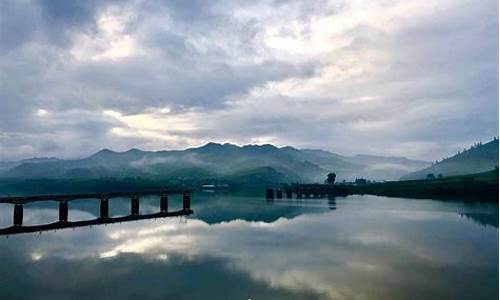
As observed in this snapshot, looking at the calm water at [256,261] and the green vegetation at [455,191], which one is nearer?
the calm water at [256,261]

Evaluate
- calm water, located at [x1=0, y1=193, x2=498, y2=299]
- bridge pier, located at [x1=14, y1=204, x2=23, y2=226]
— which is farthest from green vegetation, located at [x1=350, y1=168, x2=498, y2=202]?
bridge pier, located at [x1=14, y1=204, x2=23, y2=226]

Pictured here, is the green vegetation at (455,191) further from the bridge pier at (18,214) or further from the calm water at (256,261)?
the bridge pier at (18,214)

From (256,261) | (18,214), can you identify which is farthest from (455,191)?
(18,214)

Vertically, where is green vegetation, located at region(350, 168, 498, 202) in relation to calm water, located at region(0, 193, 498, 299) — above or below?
above

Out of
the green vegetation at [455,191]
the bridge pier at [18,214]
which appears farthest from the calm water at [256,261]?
the green vegetation at [455,191]

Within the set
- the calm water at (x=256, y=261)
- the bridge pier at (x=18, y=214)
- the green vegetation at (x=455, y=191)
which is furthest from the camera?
the green vegetation at (x=455, y=191)

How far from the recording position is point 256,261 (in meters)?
52.1

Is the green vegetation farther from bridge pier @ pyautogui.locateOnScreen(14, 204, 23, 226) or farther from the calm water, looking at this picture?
bridge pier @ pyautogui.locateOnScreen(14, 204, 23, 226)

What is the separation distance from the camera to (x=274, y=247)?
62.2 metres

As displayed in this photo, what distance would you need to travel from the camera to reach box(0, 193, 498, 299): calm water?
3962 centimetres

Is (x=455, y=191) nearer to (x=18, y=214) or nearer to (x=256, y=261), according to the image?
(x=256, y=261)

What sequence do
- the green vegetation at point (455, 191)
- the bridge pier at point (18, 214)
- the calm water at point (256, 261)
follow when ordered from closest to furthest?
1. the calm water at point (256, 261)
2. the bridge pier at point (18, 214)
3. the green vegetation at point (455, 191)

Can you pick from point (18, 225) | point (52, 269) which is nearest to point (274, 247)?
point (52, 269)

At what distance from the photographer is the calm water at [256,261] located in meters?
39.6
